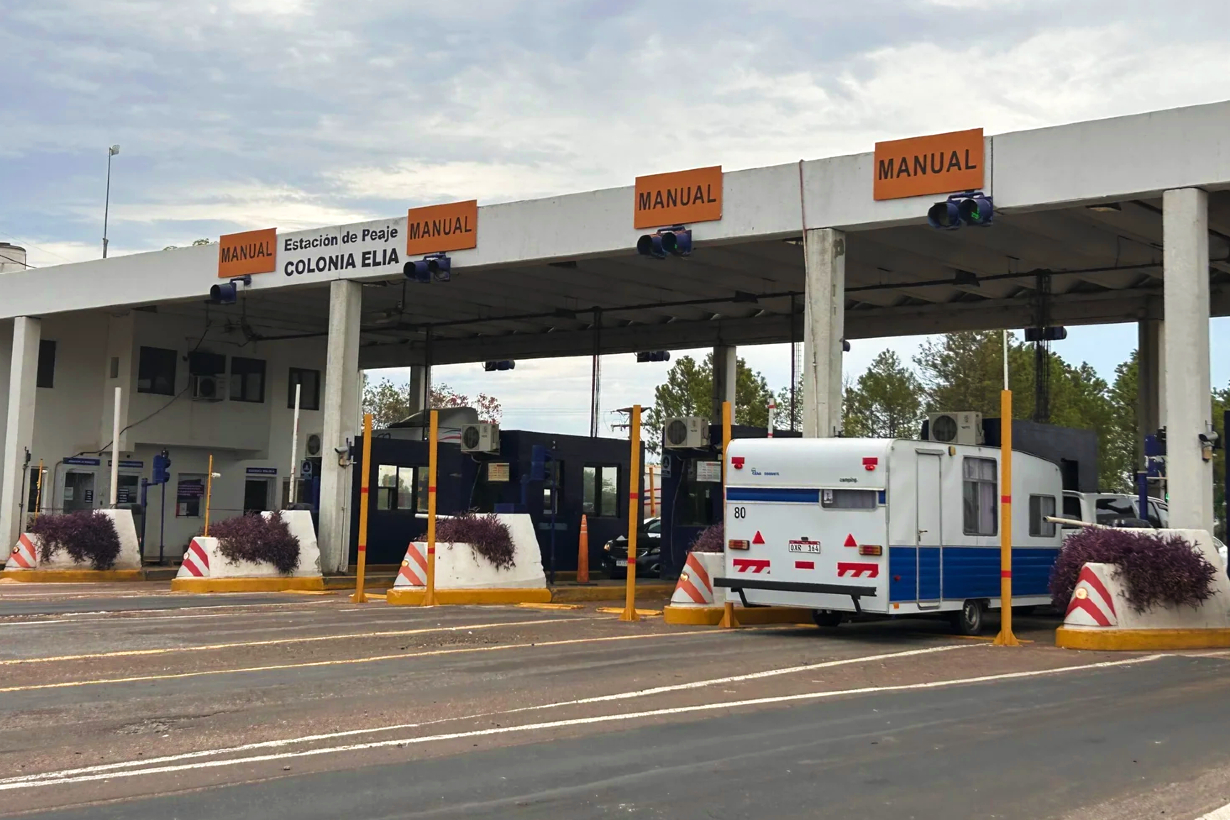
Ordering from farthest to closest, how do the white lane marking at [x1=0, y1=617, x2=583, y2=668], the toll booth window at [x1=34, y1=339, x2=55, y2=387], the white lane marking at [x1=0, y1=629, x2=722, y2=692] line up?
the toll booth window at [x1=34, y1=339, x2=55, y2=387], the white lane marking at [x1=0, y1=617, x2=583, y2=668], the white lane marking at [x1=0, y1=629, x2=722, y2=692]

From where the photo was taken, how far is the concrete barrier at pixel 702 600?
17719mm

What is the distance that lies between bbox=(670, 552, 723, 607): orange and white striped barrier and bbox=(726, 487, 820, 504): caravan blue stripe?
67.2 inches

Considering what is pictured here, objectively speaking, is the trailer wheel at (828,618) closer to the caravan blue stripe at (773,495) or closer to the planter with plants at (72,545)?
the caravan blue stripe at (773,495)

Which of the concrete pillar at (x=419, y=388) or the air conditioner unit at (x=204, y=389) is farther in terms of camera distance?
the concrete pillar at (x=419, y=388)

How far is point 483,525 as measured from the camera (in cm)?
2153

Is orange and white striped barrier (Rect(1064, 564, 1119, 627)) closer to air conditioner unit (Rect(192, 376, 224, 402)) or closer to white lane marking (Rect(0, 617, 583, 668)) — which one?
white lane marking (Rect(0, 617, 583, 668))

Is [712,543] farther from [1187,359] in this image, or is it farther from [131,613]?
[131,613]

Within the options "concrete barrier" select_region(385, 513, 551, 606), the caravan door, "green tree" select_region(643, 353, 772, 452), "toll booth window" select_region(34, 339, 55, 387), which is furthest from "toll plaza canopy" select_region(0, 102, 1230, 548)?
→ "green tree" select_region(643, 353, 772, 452)

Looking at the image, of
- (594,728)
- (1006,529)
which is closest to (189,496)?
(1006,529)

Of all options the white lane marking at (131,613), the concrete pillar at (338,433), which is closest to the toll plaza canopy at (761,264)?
the concrete pillar at (338,433)

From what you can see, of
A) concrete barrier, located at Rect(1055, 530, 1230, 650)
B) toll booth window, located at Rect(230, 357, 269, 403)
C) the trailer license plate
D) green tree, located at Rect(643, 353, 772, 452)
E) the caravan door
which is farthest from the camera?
green tree, located at Rect(643, 353, 772, 452)

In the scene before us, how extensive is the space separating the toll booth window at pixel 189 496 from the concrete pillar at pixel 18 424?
16.6ft

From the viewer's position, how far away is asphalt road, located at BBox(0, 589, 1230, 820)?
22.6 ft

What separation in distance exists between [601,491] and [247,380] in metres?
13.9
